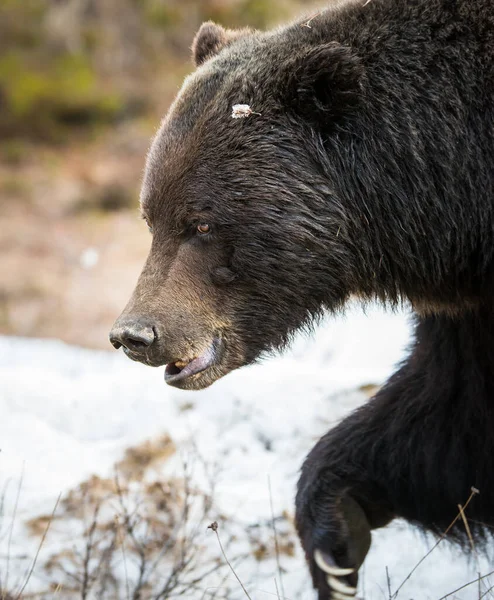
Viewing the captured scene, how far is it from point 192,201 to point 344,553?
1.76 metres

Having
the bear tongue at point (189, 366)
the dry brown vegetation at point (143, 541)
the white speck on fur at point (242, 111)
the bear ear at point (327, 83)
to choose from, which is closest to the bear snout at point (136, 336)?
the bear tongue at point (189, 366)

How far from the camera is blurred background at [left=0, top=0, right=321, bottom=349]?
33.8 feet

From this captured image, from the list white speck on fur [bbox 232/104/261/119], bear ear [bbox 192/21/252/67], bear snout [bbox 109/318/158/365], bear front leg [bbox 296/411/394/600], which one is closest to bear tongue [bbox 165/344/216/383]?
bear snout [bbox 109/318/158/365]

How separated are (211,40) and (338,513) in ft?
7.12

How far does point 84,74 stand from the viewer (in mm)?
14727

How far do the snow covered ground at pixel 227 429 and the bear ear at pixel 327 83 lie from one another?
1.45 meters

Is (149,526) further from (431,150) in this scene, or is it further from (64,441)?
(431,150)

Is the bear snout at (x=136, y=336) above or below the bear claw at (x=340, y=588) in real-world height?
above

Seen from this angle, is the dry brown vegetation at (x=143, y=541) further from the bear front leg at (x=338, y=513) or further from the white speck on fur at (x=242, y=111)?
the white speck on fur at (x=242, y=111)

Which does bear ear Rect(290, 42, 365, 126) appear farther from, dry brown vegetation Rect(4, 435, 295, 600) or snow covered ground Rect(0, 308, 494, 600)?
dry brown vegetation Rect(4, 435, 295, 600)

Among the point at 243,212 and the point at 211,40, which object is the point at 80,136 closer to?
the point at 211,40

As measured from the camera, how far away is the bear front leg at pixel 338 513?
3.99m

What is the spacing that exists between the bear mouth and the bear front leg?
1.00 m

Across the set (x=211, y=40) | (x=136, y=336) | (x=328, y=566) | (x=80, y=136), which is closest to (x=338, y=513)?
(x=328, y=566)
